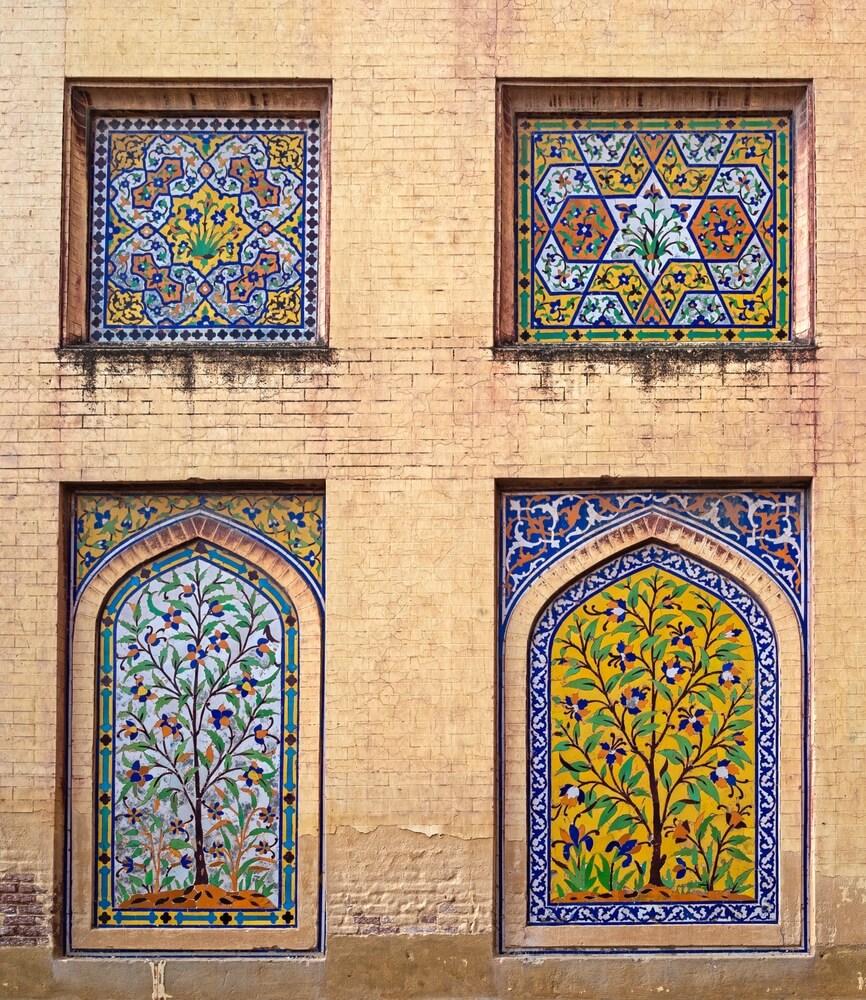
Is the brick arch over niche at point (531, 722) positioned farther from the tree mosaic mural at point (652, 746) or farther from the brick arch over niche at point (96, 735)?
the brick arch over niche at point (96, 735)

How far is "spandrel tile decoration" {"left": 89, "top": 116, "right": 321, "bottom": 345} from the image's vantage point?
7.44m

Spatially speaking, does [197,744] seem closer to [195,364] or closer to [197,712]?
[197,712]

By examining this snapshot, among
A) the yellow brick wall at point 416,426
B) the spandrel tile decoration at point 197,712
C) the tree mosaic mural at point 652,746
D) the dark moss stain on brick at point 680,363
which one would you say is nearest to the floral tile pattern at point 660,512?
the yellow brick wall at point 416,426

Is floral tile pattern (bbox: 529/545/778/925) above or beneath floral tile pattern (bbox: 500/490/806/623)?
beneath

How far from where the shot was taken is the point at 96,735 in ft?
23.9

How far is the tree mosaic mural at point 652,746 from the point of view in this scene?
723cm

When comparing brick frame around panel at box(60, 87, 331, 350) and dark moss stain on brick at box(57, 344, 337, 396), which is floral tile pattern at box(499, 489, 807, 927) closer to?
dark moss stain on brick at box(57, 344, 337, 396)

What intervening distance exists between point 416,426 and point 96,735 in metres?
2.25

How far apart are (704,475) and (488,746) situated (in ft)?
5.65

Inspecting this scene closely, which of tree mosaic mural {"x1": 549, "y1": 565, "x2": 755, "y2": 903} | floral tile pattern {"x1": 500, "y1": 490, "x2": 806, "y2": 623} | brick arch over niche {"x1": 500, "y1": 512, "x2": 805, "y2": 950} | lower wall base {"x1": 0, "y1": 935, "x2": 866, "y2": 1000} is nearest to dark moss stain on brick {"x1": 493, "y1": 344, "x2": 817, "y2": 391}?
floral tile pattern {"x1": 500, "y1": 490, "x2": 806, "y2": 623}

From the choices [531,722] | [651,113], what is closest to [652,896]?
[531,722]

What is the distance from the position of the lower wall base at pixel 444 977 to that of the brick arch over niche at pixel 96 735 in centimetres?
15

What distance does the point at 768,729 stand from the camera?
23.8ft

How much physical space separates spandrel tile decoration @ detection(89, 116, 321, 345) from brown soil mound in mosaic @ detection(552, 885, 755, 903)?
10.3 ft
